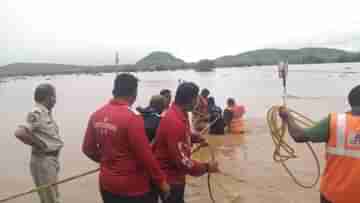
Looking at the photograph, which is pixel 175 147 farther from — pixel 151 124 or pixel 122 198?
pixel 151 124

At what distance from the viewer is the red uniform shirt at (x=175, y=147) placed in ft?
10.3

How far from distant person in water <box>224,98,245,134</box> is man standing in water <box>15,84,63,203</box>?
24.6 ft

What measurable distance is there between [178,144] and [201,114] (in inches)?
277

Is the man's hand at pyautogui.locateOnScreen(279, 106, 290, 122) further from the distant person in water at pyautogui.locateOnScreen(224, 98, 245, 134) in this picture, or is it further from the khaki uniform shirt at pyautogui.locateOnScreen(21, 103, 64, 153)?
the distant person in water at pyautogui.locateOnScreen(224, 98, 245, 134)

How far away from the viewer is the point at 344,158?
9.17 feet

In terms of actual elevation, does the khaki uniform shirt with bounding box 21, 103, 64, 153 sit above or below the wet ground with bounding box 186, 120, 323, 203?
above

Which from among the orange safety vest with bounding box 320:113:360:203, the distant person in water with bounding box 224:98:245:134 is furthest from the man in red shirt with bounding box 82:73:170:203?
the distant person in water with bounding box 224:98:245:134

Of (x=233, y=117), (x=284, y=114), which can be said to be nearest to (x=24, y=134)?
(x=284, y=114)

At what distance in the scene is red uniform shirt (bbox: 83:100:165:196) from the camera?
2.76 metres

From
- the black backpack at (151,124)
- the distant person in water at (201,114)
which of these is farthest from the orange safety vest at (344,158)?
the distant person in water at (201,114)

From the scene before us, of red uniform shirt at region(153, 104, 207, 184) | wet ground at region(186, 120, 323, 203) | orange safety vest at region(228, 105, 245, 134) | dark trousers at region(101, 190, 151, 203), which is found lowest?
wet ground at region(186, 120, 323, 203)

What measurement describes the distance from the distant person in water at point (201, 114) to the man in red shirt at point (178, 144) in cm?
661

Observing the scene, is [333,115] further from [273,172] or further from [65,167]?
[65,167]

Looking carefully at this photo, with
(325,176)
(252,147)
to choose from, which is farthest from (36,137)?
(252,147)
